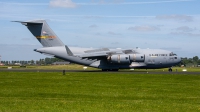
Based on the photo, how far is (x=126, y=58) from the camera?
57812mm

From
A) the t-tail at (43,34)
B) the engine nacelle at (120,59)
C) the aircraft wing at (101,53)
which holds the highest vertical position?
the t-tail at (43,34)

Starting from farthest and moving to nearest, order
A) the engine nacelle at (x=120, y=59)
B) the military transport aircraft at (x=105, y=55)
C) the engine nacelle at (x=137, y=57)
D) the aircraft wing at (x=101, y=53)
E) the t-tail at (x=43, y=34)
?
the t-tail at (x=43, y=34), the engine nacelle at (x=137, y=57), the military transport aircraft at (x=105, y=55), the engine nacelle at (x=120, y=59), the aircraft wing at (x=101, y=53)

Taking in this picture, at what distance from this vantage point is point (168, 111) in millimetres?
14844

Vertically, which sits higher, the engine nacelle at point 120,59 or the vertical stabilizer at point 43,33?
the vertical stabilizer at point 43,33

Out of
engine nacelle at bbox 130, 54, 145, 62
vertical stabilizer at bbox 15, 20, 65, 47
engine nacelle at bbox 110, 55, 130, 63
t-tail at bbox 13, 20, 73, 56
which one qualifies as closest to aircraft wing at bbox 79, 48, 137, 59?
engine nacelle at bbox 110, 55, 130, 63

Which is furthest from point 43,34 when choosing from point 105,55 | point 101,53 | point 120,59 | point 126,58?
point 126,58

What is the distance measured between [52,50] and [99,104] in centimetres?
4199

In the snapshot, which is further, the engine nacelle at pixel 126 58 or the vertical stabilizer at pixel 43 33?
the vertical stabilizer at pixel 43 33

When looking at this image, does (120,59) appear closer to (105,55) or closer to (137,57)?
(105,55)

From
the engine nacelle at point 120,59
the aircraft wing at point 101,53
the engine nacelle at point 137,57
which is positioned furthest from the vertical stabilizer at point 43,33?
the engine nacelle at point 137,57

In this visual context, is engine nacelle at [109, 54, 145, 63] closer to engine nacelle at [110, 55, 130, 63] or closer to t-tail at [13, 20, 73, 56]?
engine nacelle at [110, 55, 130, 63]

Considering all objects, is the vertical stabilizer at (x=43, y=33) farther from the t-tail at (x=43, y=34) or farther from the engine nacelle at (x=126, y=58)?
the engine nacelle at (x=126, y=58)

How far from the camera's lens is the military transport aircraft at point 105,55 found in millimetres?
58156

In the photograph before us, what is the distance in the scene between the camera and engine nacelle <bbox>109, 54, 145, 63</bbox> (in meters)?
57.7
